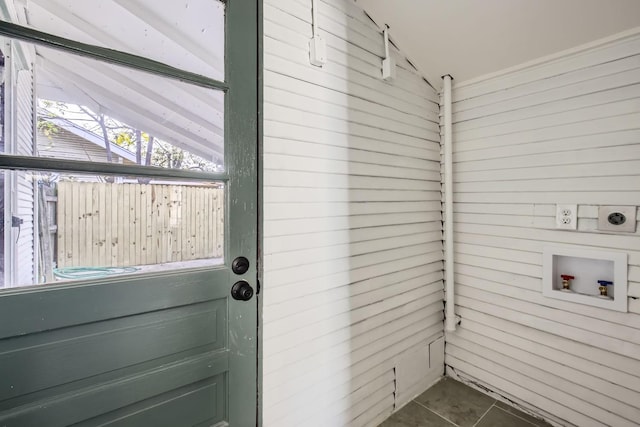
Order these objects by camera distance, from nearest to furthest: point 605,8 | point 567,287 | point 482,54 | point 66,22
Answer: point 66,22, point 605,8, point 567,287, point 482,54

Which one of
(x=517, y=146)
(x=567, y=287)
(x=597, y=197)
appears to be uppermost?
(x=517, y=146)

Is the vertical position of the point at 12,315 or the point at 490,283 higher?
the point at 12,315

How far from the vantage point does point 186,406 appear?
1120mm

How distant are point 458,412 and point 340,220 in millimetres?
1493

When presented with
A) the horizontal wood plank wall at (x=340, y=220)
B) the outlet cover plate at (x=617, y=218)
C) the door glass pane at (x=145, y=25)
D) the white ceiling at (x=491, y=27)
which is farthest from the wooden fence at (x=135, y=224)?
the outlet cover plate at (x=617, y=218)

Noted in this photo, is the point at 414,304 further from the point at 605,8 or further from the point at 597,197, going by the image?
the point at 605,8

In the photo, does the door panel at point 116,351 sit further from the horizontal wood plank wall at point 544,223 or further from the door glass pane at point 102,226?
the horizontal wood plank wall at point 544,223

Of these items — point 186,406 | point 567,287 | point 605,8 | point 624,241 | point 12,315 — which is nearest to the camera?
point 12,315

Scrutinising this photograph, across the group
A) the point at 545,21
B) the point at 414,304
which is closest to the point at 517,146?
the point at 545,21

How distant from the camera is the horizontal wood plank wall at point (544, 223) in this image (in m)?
1.59

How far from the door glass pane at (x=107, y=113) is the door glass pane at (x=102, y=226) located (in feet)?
0.27

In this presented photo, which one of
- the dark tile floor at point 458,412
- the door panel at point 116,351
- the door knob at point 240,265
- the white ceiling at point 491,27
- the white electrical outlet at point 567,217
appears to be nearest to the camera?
the door panel at point 116,351

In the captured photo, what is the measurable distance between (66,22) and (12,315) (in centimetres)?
86

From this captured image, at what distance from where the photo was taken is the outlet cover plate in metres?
1.54
